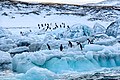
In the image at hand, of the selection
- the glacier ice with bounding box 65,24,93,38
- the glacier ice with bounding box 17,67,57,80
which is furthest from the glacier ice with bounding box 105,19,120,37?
the glacier ice with bounding box 17,67,57,80

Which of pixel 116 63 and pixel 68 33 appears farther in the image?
pixel 68 33

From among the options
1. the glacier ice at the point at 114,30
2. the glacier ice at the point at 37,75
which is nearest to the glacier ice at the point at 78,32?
the glacier ice at the point at 114,30

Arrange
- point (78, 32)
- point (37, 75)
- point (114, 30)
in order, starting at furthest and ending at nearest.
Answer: point (78, 32) < point (114, 30) < point (37, 75)

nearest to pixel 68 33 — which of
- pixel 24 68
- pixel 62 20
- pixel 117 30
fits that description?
pixel 117 30

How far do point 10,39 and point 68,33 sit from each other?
10.7 feet

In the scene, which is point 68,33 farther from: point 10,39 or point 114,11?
point 114,11

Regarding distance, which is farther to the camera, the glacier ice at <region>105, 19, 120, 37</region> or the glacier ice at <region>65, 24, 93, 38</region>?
the glacier ice at <region>65, 24, 93, 38</region>

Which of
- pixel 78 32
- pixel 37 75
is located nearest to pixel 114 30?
pixel 78 32

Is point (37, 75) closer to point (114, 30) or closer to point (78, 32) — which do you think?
point (78, 32)

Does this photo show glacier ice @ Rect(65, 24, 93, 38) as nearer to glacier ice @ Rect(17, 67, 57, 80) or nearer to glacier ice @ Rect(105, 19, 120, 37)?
glacier ice @ Rect(105, 19, 120, 37)

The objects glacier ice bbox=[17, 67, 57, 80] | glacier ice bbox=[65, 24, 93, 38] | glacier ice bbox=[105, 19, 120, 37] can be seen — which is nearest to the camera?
glacier ice bbox=[17, 67, 57, 80]

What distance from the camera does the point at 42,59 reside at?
431 inches

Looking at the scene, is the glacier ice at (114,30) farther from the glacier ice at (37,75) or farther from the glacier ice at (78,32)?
the glacier ice at (37,75)

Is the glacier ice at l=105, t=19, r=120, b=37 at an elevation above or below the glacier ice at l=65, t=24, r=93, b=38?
above
